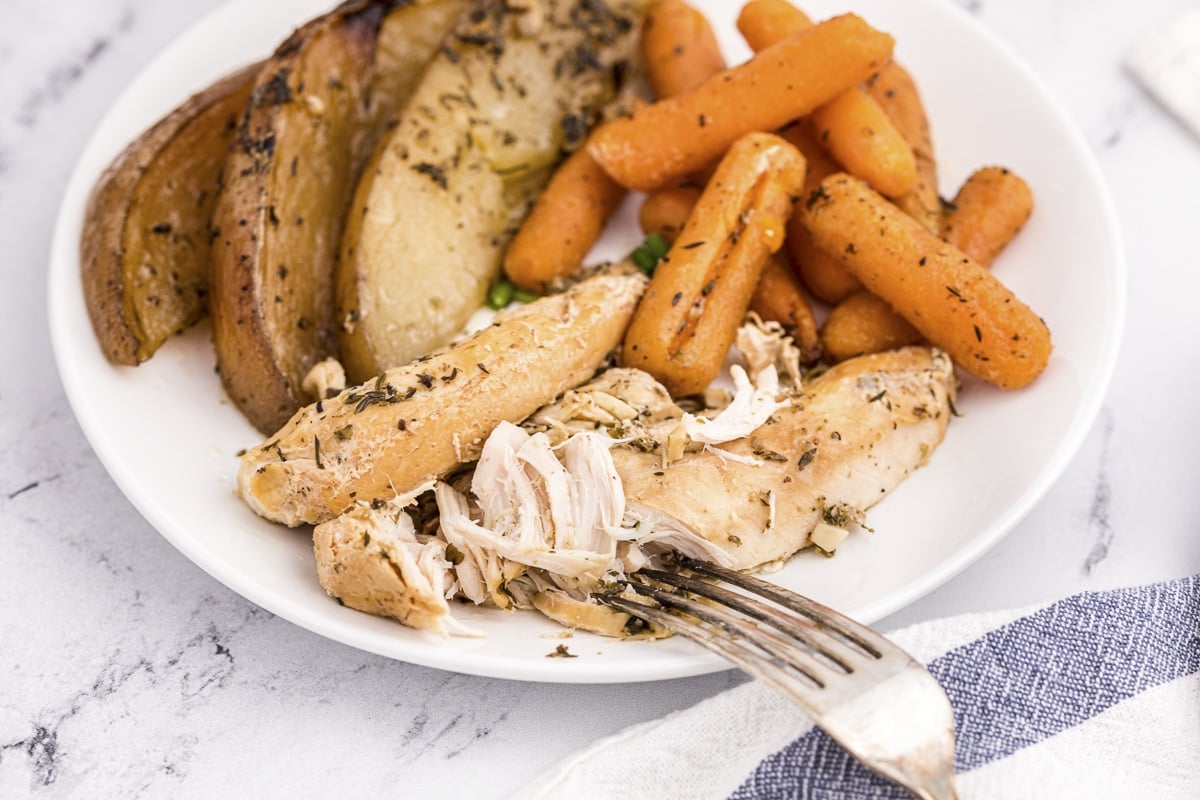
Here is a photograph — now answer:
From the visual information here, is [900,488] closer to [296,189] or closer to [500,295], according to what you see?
[500,295]

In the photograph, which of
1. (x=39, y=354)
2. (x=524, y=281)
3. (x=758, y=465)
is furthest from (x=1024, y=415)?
(x=39, y=354)

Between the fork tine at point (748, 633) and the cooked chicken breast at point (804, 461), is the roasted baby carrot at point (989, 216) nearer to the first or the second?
the cooked chicken breast at point (804, 461)

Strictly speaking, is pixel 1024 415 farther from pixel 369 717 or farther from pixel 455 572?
pixel 369 717

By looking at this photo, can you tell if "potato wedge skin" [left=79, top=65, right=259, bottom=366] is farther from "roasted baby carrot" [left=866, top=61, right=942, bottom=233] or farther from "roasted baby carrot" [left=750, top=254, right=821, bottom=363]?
"roasted baby carrot" [left=866, top=61, right=942, bottom=233]

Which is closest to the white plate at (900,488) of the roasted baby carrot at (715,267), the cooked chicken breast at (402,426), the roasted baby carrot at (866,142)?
the cooked chicken breast at (402,426)

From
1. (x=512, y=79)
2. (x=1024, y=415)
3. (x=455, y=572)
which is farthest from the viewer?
(x=512, y=79)

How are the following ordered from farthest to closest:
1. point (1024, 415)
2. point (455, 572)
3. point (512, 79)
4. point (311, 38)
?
point (512, 79) < point (311, 38) < point (1024, 415) < point (455, 572)

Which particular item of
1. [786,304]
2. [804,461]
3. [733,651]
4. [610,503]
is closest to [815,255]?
[786,304]
